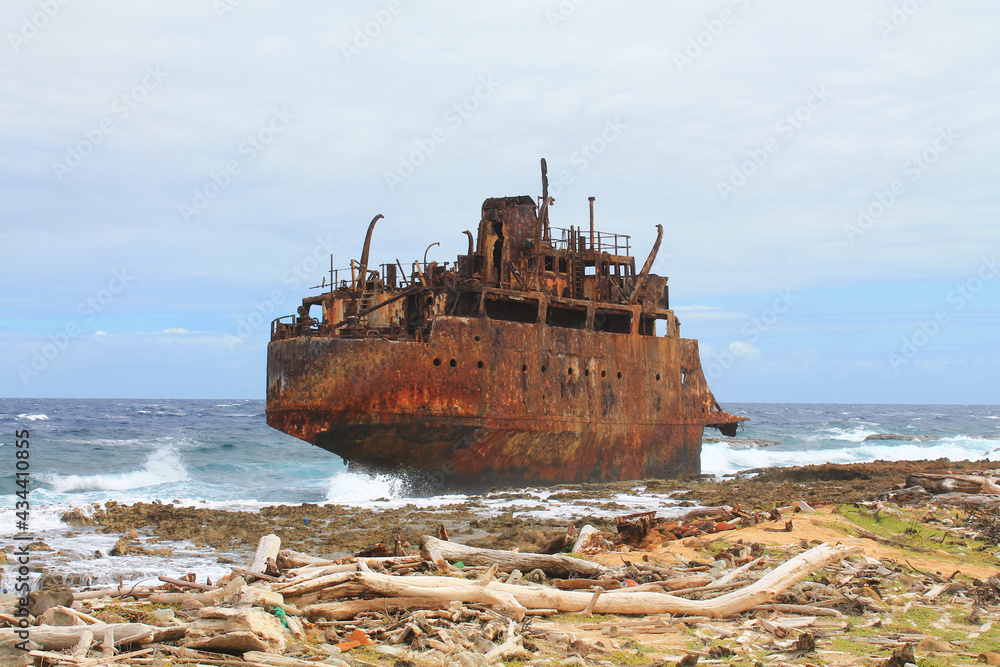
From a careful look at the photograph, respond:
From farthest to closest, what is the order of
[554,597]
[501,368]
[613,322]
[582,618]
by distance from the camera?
[613,322] < [501,368] < [554,597] < [582,618]

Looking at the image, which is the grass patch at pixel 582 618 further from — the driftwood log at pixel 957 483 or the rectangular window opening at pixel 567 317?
the rectangular window opening at pixel 567 317

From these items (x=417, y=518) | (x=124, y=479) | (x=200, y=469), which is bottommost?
(x=200, y=469)

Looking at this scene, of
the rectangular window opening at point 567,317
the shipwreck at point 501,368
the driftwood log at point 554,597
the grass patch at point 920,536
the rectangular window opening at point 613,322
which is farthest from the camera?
the rectangular window opening at point 613,322

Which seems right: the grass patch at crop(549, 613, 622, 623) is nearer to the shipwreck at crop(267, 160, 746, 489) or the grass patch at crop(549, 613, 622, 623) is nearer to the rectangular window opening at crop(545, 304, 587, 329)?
the shipwreck at crop(267, 160, 746, 489)

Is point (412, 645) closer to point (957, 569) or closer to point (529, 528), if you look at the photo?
point (957, 569)

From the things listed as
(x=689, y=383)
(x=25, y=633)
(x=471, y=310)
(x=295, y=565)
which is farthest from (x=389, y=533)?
(x=689, y=383)

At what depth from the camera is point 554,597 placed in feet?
20.2

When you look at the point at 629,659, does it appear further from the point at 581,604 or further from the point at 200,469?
the point at 200,469

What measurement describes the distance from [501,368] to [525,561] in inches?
361

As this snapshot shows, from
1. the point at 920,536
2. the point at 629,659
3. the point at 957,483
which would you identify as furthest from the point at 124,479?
the point at 629,659

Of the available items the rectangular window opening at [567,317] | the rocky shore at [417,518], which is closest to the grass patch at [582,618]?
the rocky shore at [417,518]

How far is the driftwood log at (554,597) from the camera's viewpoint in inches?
231

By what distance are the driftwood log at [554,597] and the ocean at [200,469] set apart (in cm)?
383

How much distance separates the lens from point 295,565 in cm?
688
